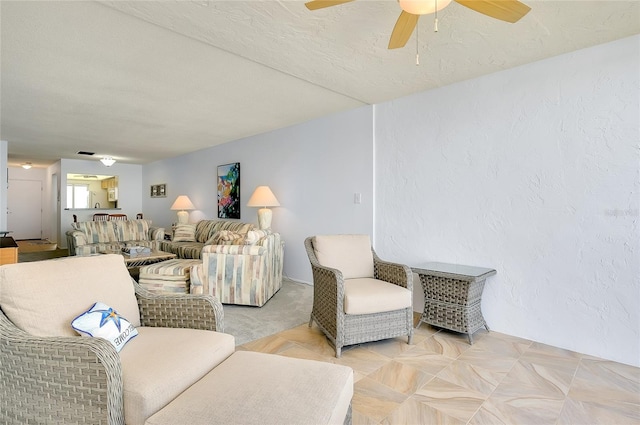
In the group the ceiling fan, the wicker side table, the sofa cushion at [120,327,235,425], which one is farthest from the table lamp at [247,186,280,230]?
the ceiling fan

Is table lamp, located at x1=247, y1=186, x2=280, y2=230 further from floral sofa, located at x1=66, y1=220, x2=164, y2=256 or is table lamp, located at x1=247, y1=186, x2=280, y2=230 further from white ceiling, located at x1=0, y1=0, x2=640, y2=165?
floral sofa, located at x1=66, y1=220, x2=164, y2=256

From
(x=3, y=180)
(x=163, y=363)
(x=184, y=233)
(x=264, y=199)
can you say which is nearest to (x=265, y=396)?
(x=163, y=363)

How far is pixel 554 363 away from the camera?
2.31 meters

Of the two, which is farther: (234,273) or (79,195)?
(79,195)

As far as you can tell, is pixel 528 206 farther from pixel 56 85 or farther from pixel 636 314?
pixel 56 85

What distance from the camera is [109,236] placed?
588cm

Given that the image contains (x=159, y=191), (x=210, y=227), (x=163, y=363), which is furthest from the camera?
(x=159, y=191)

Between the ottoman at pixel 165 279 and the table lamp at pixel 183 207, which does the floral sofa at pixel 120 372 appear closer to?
the ottoman at pixel 165 279

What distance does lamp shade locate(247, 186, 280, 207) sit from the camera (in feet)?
15.5

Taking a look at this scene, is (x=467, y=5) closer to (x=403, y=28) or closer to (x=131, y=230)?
(x=403, y=28)

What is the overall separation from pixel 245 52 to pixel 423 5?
149 cm

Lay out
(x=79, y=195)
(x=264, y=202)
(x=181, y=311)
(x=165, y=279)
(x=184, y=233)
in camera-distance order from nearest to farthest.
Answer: (x=181, y=311) < (x=165, y=279) < (x=264, y=202) < (x=184, y=233) < (x=79, y=195)

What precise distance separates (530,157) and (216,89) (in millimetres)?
2990

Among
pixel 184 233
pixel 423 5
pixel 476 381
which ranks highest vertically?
pixel 423 5
